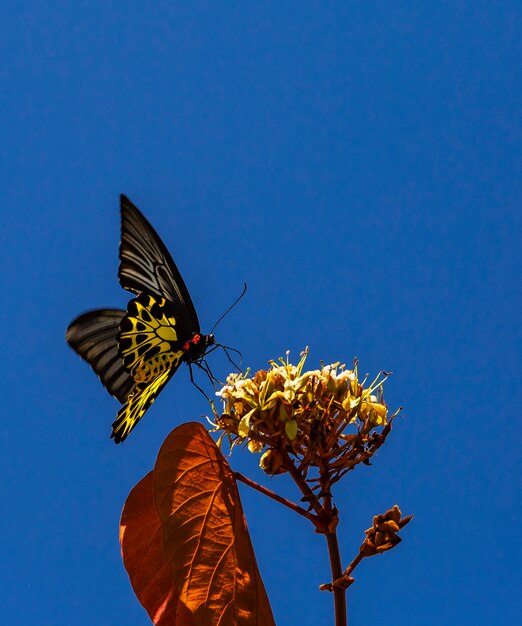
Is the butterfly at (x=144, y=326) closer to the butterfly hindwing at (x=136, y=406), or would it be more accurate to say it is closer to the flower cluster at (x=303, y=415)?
the butterfly hindwing at (x=136, y=406)

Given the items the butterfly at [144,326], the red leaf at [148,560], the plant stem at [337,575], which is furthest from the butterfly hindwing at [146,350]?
the plant stem at [337,575]

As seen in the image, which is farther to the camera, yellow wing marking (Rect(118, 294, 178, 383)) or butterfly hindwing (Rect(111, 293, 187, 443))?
yellow wing marking (Rect(118, 294, 178, 383))

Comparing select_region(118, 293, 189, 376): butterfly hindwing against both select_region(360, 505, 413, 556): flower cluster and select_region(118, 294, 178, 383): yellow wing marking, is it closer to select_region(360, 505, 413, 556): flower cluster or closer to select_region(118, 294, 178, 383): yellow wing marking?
select_region(118, 294, 178, 383): yellow wing marking

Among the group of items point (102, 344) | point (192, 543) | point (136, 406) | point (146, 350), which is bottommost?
point (192, 543)

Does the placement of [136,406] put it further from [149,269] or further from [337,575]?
[337,575]

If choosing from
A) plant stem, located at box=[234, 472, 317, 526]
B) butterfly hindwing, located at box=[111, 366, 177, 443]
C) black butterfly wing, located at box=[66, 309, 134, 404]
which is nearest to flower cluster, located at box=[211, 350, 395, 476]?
plant stem, located at box=[234, 472, 317, 526]

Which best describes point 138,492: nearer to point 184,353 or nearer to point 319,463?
point 319,463

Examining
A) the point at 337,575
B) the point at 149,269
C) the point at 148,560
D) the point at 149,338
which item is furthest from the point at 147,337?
the point at 337,575
